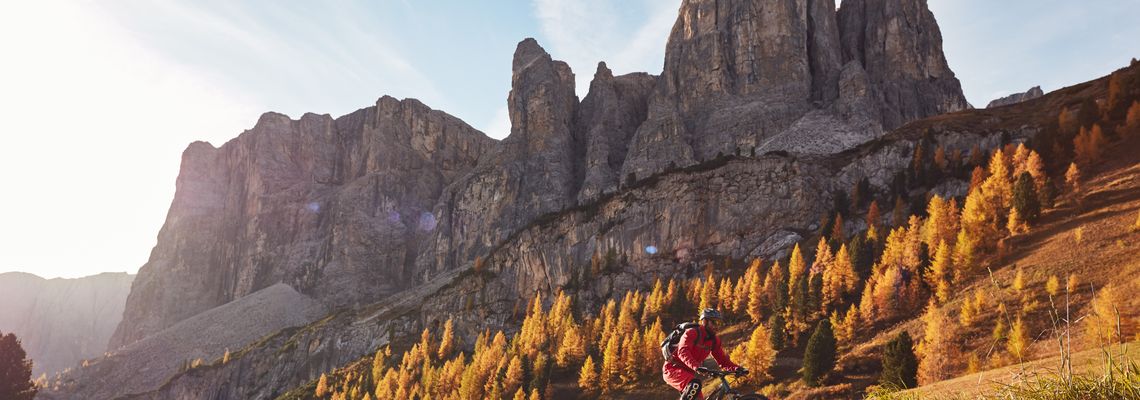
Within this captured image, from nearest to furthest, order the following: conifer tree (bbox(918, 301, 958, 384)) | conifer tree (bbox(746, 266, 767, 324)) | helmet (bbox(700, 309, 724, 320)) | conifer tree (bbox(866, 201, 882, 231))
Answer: helmet (bbox(700, 309, 724, 320)) < conifer tree (bbox(918, 301, 958, 384)) < conifer tree (bbox(746, 266, 767, 324)) < conifer tree (bbox(866, 201, 882, 231))

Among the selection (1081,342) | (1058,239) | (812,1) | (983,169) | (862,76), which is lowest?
(1081,342)

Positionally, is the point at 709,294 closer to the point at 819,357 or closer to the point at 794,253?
the point at 794,253

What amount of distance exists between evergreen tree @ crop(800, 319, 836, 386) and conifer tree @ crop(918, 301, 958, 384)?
7.93 metres

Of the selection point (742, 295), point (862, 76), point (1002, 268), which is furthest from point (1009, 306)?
point (862, 76)

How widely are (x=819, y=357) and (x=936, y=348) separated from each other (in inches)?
392

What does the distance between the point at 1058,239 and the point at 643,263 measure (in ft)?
256

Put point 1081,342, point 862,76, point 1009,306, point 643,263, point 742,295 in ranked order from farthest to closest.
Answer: point 862,76, point 643,263, point 742,295, point 1009,306, point 1081,342

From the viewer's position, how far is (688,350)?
49.4ft

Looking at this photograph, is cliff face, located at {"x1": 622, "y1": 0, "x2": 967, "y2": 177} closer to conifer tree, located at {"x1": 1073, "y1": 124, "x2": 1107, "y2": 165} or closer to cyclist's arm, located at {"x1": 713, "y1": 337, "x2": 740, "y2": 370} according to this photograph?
conifer tree, located at {"x1": 1073, "y1": 124, "x2": 1107, "y2": 165}

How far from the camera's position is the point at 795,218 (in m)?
124

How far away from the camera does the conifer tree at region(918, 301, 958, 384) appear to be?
2073 inches

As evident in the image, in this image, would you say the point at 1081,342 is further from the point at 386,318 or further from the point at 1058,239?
the point at 386,318

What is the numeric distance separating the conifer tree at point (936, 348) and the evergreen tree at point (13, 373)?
110 meters

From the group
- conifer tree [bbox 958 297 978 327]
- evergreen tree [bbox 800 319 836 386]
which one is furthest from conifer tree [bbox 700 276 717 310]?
conifer tree [bbox 958 297 978 327]
